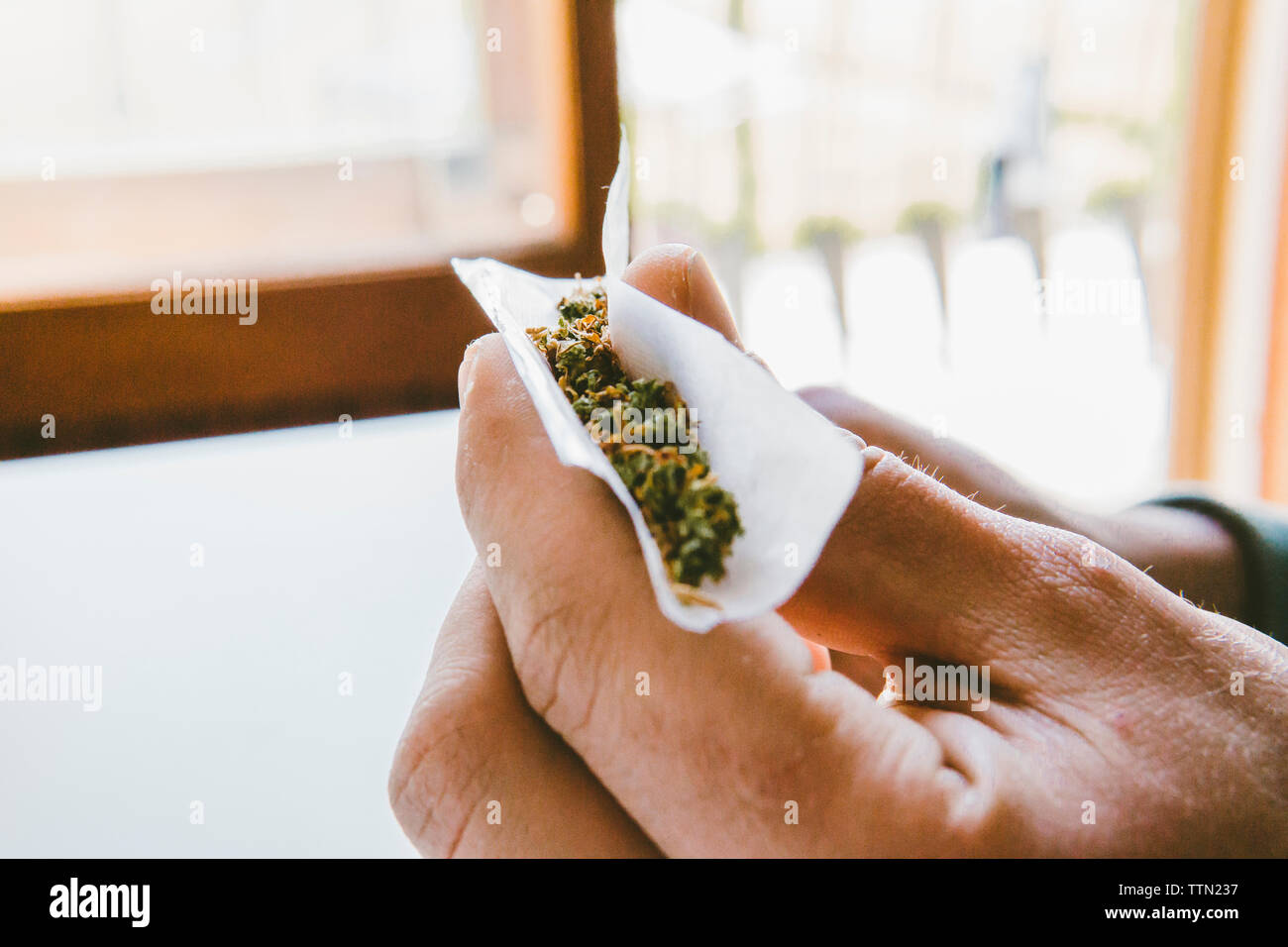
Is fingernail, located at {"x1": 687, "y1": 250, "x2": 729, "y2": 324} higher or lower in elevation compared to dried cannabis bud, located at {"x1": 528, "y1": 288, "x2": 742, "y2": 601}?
higher

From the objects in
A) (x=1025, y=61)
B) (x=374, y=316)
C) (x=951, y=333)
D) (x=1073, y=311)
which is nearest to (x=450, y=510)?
(x=374, y=316)

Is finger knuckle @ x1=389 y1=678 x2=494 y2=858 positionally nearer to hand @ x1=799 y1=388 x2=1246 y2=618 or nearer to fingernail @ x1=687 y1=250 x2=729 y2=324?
fingernail @ x1=687 y1=250 x2=729 y2=324

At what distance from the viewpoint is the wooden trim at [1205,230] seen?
5.17ft

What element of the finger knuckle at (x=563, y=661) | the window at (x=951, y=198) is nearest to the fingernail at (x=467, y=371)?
the finger knuckle at (x=563, y=661)

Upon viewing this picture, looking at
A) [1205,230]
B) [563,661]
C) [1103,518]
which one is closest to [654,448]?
[563,661]

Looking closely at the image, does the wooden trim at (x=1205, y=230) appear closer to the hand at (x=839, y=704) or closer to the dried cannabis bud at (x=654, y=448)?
the hand at (x=839, y=704)

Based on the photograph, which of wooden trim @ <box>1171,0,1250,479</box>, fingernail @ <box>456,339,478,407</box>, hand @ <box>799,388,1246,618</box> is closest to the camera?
fingernail @ <box>456,339,478,407</box>

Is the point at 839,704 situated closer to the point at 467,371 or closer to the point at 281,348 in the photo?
the point at 467,371

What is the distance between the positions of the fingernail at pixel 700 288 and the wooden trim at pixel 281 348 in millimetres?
444

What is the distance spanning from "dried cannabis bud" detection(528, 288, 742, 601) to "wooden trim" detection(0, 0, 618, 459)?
0.46 metres

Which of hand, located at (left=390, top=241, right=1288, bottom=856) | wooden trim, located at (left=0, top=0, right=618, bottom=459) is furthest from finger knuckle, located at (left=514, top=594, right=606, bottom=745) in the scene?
wooden trim, located at (left=0, top=0, right=618, bottom=459)

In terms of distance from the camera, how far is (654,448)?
14.4 inches

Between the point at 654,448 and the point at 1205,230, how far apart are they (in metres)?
1.75

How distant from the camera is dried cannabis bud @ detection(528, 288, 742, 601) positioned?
0.32 m
